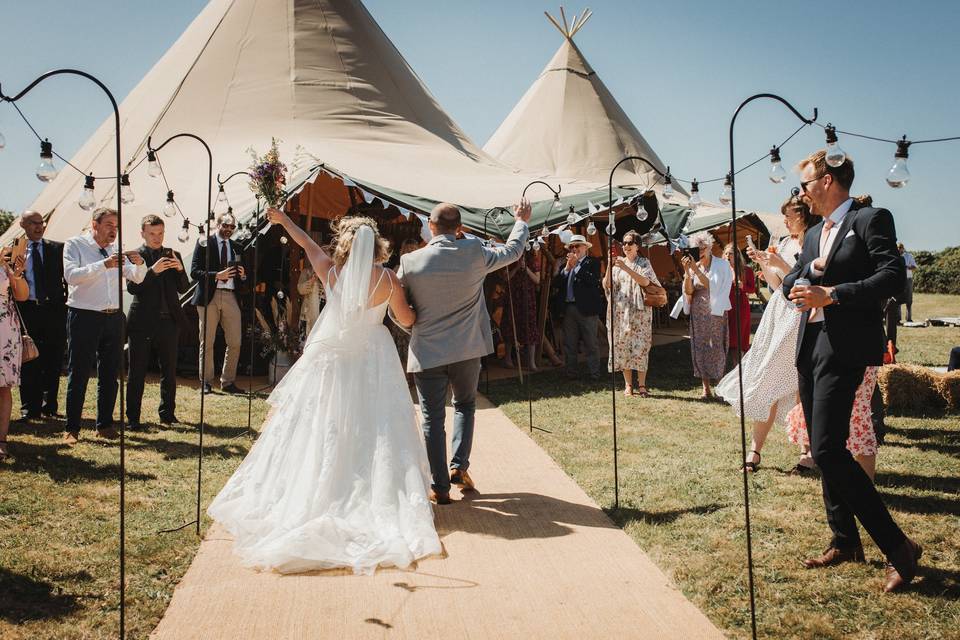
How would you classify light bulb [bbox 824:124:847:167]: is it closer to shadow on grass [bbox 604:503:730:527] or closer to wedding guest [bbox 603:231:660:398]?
shadow on grass [bbox 604:503:730:527]

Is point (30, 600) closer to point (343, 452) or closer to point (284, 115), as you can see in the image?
point (343, 452)

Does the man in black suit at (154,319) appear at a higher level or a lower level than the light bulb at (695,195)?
lower

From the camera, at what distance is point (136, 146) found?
13477mm

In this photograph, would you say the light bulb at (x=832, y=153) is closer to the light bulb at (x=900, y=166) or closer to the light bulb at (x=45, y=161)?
the light bulb at (x=900, y=166)

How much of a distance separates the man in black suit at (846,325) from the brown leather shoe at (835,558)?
0.29 metres

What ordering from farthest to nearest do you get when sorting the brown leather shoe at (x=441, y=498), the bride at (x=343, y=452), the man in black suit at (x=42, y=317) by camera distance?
1. the man in black suit at (x=42, y=317)
2. the brown leather shoe at (x=441, y=498)
3. the bride at (x=343, y=452)

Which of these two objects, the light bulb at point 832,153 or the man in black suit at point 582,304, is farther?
the man in black suit at point 582,304

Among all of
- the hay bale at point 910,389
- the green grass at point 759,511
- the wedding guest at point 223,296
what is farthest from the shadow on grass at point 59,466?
the hay bale at point 910,389

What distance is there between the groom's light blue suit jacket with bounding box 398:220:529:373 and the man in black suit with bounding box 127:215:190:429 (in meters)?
2.72

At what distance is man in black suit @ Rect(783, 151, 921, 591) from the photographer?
3.12 metres

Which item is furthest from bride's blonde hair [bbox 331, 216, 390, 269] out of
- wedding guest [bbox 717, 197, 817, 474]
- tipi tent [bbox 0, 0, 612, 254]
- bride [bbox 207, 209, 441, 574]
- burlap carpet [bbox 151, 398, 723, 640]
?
tipi tent [bbox 0, 0, 612, 254]

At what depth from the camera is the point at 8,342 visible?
5.36 m

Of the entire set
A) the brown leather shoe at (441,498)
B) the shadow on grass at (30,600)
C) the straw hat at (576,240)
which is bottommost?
the shadow on grass at (30,600)

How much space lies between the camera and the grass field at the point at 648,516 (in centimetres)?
311
